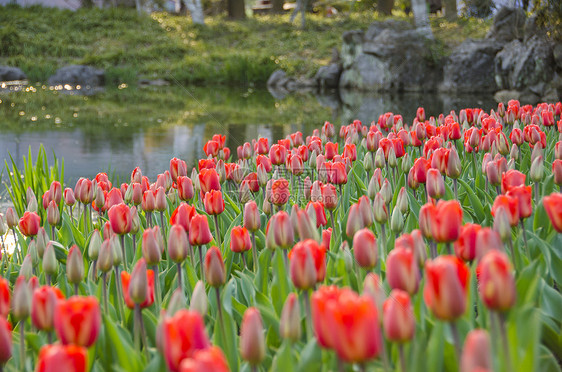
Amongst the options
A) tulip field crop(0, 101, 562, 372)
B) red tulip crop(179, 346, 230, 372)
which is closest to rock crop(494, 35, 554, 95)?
tulip field crop(0, 101, 562, 372)

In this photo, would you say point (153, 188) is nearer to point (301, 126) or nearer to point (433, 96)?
point (301, 126)

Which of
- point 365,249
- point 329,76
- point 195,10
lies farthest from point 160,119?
point 195,10

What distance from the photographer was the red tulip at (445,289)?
3.21 ft

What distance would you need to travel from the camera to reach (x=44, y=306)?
1.29 metres

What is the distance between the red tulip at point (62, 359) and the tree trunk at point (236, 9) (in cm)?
2889

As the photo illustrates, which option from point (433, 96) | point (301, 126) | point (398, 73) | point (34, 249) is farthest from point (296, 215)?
point (398, 73)

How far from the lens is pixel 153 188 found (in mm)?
2619

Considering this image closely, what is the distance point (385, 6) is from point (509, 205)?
27.8 m

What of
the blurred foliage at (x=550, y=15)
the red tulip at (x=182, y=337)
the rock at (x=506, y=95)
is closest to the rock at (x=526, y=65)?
the rock at (x=506, y=95)

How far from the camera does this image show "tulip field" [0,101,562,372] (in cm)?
100

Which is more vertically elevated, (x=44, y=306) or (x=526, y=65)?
(x=526, y=65)

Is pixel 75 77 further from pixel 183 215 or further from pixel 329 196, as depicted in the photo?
pixel 183 215

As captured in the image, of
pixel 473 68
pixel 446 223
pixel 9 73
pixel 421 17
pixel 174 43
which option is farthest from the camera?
pixel 174 43

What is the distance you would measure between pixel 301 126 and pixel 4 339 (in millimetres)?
8363
